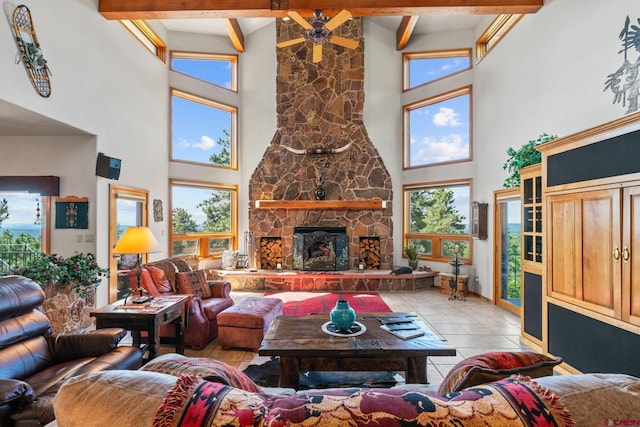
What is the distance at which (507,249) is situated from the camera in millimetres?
5266

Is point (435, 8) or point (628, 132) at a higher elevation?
point (435, 8)

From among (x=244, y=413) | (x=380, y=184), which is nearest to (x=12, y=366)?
(x=244, y=413)

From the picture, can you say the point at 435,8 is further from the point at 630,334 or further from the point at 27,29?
the point at 27,29

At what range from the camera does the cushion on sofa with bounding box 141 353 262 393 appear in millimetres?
1143

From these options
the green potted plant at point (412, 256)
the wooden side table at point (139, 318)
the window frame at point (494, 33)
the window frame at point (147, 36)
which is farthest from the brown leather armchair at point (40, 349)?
the window frame at point (494, 33)

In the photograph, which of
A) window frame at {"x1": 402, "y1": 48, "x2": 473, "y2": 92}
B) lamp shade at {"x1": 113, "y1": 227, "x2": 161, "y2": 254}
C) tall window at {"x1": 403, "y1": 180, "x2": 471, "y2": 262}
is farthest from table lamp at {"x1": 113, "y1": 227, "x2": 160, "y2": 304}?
window frame at {"x1": 402, "y1": 48, "x2": 473, "y2": 92}

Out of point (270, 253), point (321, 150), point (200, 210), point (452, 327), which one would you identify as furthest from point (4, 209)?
point (452, 327)

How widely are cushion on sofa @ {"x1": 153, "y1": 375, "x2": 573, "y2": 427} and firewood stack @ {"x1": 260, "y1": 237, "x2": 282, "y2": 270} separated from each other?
6.23 metres

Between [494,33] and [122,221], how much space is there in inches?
282

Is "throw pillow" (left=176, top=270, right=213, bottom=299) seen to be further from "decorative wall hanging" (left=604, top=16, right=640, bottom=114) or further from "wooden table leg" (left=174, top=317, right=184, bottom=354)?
"decorative wall hanging" (left=604, top=16, right=640, bottom=114)

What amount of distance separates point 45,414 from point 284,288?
491 cm

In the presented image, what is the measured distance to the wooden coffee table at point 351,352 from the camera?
2285 millimetres

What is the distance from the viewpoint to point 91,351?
90.0 inches

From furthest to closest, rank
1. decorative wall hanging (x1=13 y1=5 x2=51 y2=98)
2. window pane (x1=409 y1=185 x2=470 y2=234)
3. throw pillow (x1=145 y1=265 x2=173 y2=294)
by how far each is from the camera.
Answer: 1. window pane (x1=409 y1=185 x2=470 y2=234)
2. throw pillow (x1=145 y1=265 x2=173 y2=294)
3. decorative wall hanging (x1=13 y1=5 x2=51 y2=98)
